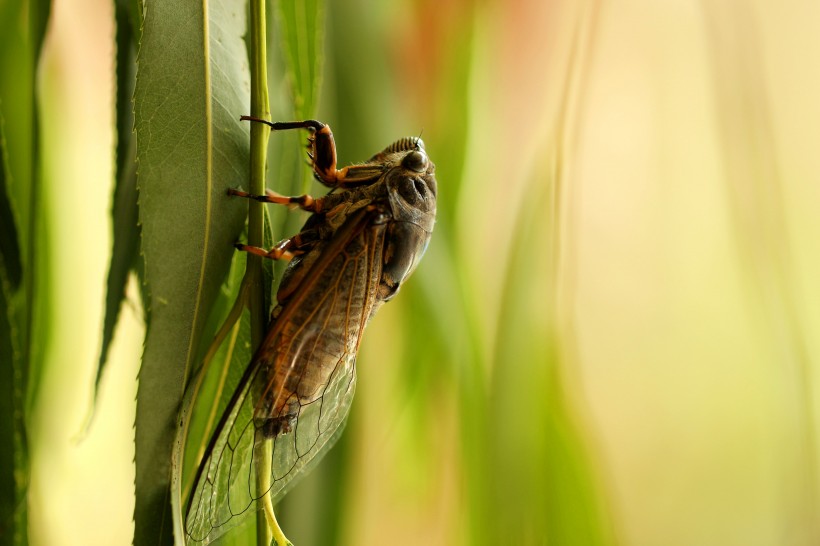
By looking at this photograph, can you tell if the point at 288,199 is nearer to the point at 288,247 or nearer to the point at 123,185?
the point at 288,247

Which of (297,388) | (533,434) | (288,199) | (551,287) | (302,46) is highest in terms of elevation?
(302,46)

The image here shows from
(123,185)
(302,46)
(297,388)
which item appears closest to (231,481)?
(297,388)

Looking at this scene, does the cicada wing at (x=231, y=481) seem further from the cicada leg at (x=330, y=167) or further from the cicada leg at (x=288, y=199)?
the cicada leg at (x=330, y=167)

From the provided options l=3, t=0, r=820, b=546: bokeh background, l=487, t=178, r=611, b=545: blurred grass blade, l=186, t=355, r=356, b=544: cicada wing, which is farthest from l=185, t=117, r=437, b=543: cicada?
l=487, t=178, r=611, b=545: blurred grass blade

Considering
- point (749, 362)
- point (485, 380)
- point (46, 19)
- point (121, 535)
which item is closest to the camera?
point (46, 19)

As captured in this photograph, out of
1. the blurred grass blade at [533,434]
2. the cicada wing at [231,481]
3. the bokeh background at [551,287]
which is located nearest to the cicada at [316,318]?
the cicada wing at [231,481]

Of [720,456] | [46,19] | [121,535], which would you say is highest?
[46,19]

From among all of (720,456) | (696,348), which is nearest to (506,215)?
(696,348)

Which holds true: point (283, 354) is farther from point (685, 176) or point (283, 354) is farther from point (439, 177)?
point (685, 176)
